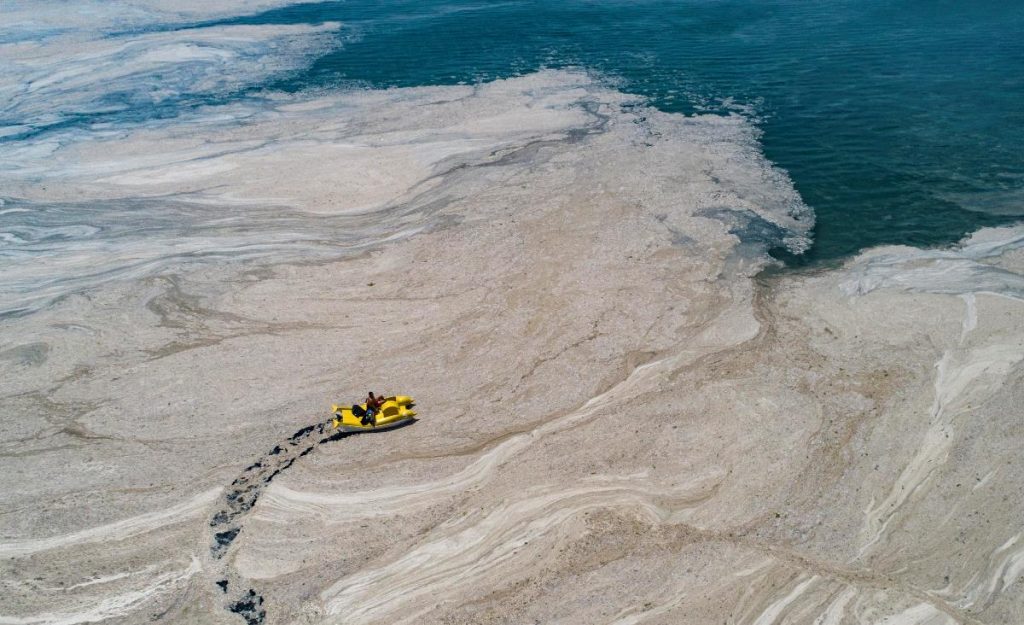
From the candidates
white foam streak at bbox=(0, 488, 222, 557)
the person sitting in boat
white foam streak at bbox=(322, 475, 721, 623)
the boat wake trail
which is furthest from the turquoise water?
white foam streak at bbox=(0, 488, 222, 557)

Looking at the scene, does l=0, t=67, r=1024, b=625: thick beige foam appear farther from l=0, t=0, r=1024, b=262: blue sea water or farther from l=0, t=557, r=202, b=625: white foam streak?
l=0, t=0, r=1024, b=262: blue sea water

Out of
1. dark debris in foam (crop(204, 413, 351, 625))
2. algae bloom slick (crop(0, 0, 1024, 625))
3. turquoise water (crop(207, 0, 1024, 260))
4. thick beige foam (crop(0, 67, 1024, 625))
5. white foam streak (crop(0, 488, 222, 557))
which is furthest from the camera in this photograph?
turquoise water (crop(207, 0, 1024, 260))

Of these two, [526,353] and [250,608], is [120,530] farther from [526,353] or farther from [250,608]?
[526,353]

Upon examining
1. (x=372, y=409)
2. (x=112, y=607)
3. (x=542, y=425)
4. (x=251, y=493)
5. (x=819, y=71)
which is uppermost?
(x=819, y=71)

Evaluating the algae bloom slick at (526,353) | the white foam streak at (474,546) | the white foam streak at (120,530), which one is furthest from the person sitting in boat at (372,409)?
the white foam streak at (120,530)

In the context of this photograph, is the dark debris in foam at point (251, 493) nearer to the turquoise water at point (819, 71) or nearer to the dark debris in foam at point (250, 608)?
the dark debris in foam at point (250, 608)

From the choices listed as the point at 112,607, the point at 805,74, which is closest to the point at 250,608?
the point at 112,607
